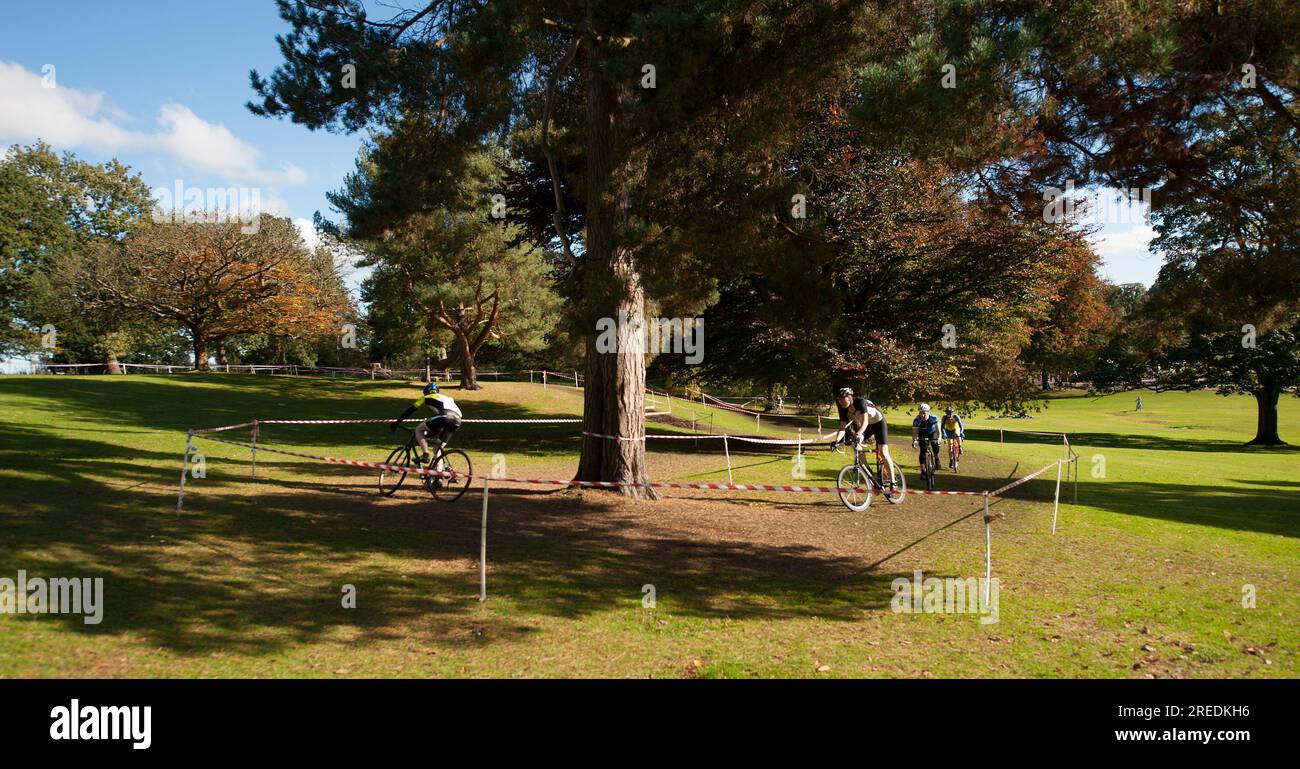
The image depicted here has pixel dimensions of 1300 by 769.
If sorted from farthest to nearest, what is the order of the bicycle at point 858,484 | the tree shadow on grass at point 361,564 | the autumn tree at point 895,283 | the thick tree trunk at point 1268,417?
the thick tree trunk at point 1268,417
the autumn tree at point 895,283
the bicycle at point 858,484
the tree shadow on grass at point 361,564

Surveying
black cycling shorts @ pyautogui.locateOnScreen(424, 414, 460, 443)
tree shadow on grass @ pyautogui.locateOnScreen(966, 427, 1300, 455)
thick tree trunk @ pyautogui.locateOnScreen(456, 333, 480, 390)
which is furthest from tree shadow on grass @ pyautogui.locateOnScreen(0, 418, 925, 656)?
tree shadow on grass @ pyautogui.locateOnScreen(966, 427, 1300, 455)

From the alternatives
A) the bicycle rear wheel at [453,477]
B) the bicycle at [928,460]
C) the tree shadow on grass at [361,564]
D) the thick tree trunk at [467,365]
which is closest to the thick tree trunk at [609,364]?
the tree shadow on grass at [361,564]

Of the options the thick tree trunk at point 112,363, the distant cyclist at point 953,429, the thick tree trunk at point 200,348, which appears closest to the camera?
the distant cyclist at point 953,429

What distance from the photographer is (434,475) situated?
41.0 ft

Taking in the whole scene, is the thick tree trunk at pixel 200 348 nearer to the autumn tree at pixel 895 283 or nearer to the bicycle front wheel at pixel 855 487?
the autumn tree at pixel 895 283

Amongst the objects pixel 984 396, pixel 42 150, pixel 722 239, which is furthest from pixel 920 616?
pixel 42 150

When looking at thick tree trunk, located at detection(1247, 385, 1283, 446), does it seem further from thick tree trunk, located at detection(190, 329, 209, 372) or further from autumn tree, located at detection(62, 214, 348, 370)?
thick tree trunk, located at detection(190, 329, 209, 372)

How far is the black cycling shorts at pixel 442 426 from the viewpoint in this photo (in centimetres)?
1245

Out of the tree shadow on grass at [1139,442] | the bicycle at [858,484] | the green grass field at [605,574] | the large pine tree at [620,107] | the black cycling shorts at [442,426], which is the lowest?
the tree shadow on grass at [1139,442]

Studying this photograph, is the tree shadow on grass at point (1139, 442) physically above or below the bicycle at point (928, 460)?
below

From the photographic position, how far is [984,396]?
87.9ft

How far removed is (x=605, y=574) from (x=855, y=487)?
6.30 m

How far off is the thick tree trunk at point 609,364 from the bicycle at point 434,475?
2.26 m

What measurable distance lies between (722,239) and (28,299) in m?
52.9
